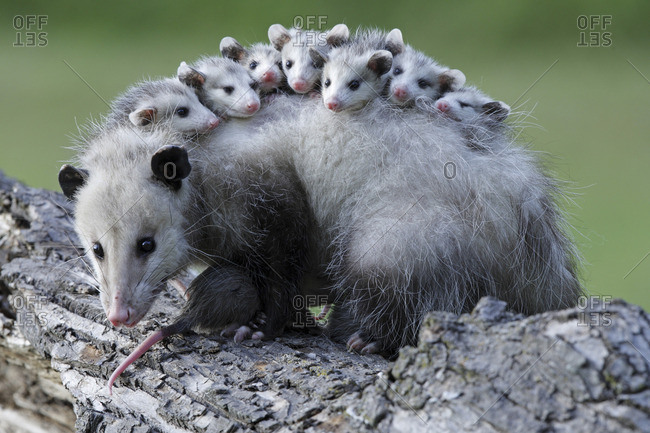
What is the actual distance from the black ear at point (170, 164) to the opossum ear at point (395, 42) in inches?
36.6

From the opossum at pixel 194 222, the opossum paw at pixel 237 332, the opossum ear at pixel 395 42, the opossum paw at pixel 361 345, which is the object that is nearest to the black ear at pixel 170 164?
the opossum at pixel 194 222

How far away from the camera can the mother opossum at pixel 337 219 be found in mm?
1955

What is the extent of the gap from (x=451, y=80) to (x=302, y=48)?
53 centimetres

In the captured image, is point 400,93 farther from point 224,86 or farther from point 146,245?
point 146,245

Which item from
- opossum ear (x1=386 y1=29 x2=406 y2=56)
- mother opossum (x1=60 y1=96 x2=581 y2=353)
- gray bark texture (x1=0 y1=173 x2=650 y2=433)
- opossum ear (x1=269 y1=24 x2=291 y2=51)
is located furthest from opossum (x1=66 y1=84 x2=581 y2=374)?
opossum ear (x1=269 y1=24 x2=291 y2=51)

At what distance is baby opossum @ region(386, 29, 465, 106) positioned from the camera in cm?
224

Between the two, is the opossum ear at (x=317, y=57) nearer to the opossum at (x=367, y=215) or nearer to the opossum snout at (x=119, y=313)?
the opossum at (x=367, y=215)

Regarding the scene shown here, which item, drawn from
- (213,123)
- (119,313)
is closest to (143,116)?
(213,123)

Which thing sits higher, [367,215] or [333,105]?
[333,105]

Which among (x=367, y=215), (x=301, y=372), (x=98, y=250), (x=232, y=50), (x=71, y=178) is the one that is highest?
(x=232, y=50)

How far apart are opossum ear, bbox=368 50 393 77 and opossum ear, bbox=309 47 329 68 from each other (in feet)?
0.60

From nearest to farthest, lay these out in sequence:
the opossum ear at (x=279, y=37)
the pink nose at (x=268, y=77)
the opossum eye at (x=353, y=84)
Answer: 1. the opossum eye at (x=353, y=84)
2. the pink nose at (x=268, y=77)
3. the opossum ear at (x=279, y=37)

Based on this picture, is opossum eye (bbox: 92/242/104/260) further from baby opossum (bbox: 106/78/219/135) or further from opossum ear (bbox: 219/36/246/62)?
opossum ear (bbox: 219/36/246/62)

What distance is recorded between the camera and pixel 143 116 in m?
2.18
